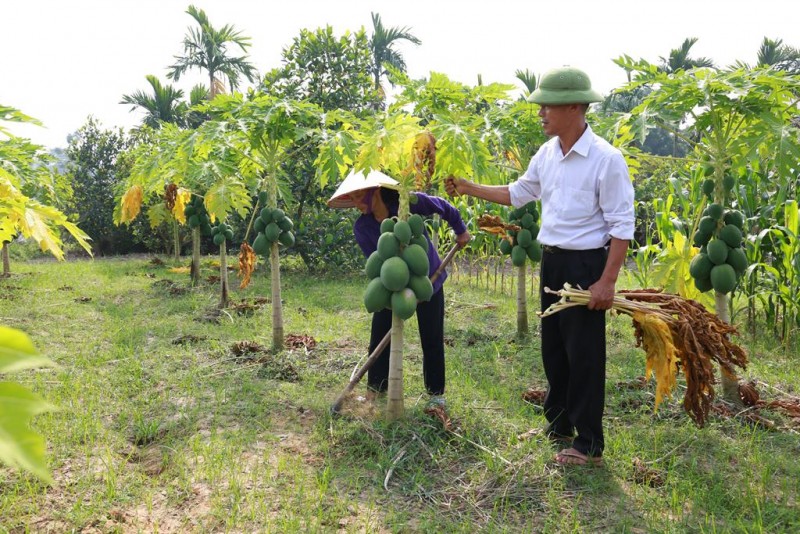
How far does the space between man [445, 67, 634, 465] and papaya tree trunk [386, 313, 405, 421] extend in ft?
2.91

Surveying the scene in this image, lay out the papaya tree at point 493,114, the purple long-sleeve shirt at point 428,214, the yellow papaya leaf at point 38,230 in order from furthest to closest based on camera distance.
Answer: the papaya tree at point 493,114, the purple long-sleeve shirt at point 428,214, the yellow papaya leaf at point 38,230

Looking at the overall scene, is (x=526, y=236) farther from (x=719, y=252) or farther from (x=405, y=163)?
(x=405, y=163)

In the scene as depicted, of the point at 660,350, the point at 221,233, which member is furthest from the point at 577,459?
the point at 221,233

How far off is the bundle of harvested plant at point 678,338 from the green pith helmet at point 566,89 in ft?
3.17

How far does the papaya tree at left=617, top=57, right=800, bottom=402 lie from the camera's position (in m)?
3.48

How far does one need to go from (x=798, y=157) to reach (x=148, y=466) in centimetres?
405

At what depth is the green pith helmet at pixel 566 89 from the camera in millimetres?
3115

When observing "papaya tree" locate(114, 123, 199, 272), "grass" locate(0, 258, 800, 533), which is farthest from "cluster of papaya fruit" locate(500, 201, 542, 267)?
"papaya tree" locate(114, 123, 199, 272)

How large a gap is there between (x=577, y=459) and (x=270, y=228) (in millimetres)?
3335

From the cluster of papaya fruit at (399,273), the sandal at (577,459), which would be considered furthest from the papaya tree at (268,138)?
the sandal at (577,459)

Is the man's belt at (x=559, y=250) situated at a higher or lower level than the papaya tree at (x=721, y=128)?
lower

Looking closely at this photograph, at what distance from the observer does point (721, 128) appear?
3914 mm

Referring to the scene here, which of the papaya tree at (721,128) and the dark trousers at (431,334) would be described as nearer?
the papaya tree at (721,128)

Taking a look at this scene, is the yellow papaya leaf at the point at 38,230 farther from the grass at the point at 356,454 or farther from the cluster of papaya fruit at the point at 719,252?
the cluster of papaya fruit at the point at 719,252
